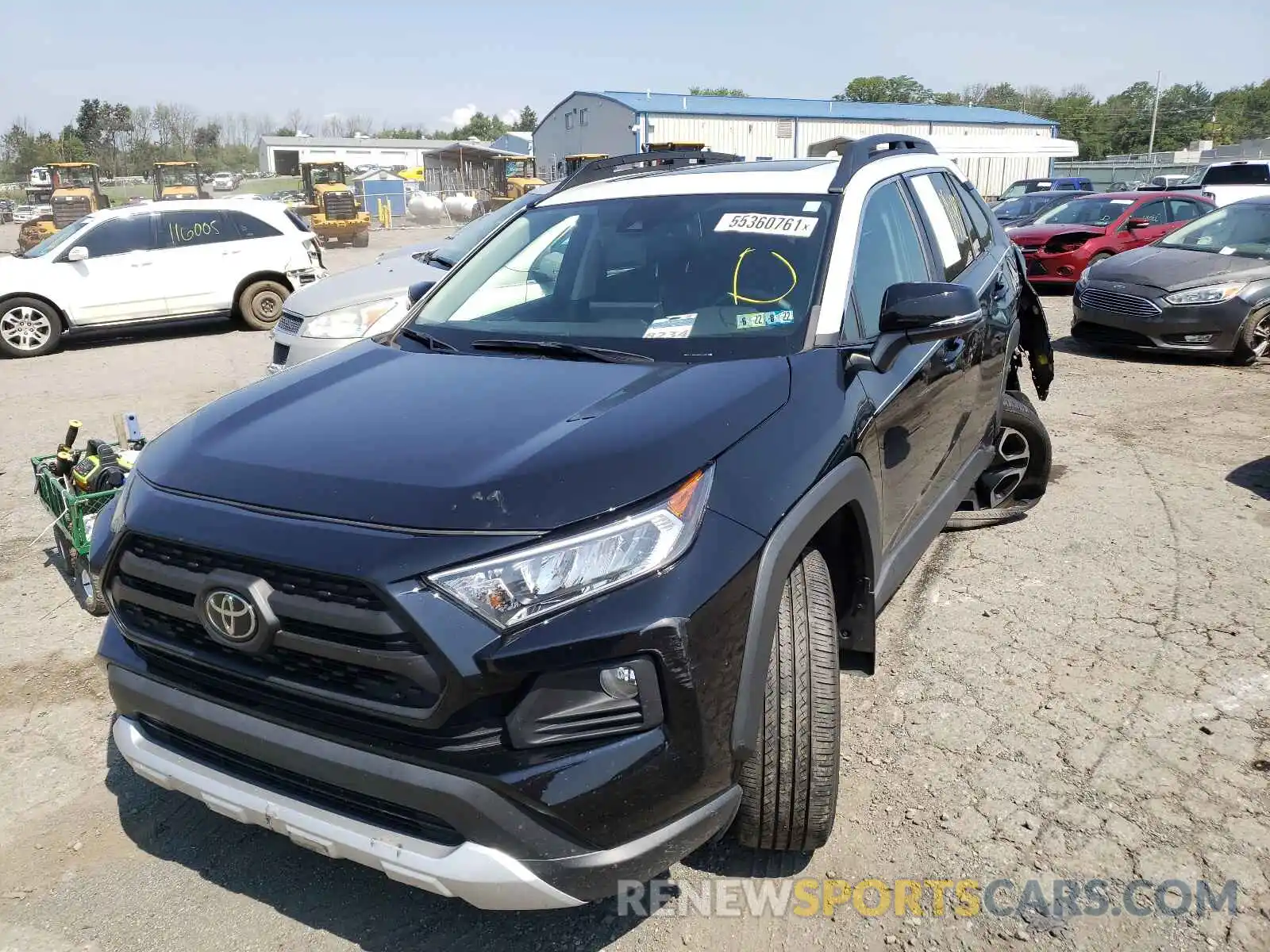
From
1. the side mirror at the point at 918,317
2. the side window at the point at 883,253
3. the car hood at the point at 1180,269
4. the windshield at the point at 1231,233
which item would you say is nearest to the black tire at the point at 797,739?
the side mirror at the point at 918,317

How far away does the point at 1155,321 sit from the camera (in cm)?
929

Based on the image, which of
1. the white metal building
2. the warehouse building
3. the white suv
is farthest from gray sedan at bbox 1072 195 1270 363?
the white metal building

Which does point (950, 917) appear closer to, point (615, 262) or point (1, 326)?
point (615, 262)

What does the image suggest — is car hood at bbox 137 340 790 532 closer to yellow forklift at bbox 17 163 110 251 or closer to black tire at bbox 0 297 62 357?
black tire at bbox 0 297 62 357

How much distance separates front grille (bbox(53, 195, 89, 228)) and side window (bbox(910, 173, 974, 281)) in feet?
92.9

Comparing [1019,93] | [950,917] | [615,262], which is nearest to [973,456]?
[615,262]

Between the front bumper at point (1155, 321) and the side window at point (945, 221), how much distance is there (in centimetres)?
570

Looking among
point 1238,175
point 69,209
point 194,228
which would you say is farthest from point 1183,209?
point 69,209

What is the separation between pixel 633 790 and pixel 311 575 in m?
0.81

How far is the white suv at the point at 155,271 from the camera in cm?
1158

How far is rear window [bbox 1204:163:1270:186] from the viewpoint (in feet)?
76.3

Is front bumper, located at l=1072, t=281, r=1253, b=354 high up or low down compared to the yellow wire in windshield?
down

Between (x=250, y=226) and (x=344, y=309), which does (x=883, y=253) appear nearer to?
(x=344, y=309)

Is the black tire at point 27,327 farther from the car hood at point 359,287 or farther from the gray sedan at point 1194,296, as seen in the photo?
the gray sedan at point 1194,296
